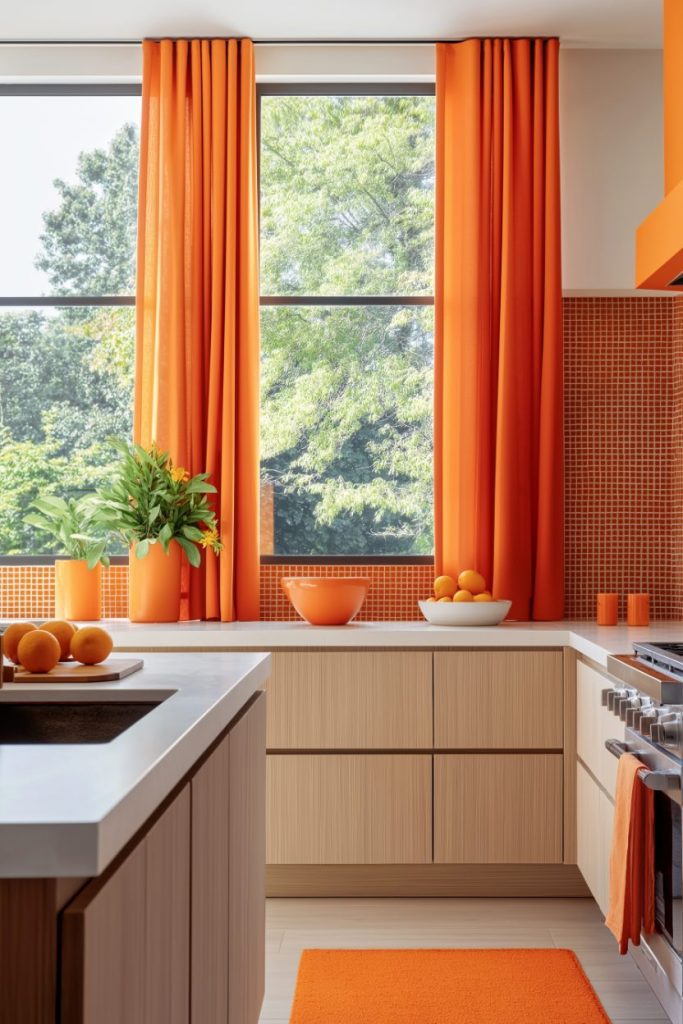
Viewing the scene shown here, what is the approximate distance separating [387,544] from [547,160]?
1.57 metres

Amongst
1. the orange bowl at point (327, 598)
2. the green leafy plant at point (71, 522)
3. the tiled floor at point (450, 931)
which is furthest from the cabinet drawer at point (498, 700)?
the green leafy plant at point (71, 522)

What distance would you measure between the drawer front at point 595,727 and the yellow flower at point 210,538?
1353 mm

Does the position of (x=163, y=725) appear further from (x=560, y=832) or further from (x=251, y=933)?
(x=560, y=832)

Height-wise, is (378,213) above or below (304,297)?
above

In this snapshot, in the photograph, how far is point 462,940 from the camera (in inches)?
115

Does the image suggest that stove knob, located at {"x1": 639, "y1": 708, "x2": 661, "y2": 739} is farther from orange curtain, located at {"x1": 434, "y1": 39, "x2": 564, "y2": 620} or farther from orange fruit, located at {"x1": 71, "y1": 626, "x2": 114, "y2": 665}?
orange curtain, located at {"x1": 434, "y1": 39, "x2": 564, "y2": 620}

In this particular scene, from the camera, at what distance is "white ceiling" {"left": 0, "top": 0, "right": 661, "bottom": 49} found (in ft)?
11.7

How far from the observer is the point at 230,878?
1.68 m

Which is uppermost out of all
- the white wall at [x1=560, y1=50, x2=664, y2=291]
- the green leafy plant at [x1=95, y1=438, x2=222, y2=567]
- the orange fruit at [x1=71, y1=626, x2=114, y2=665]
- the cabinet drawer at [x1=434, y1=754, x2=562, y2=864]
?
the white wall at [x1=560, y1=50, x2=664, y2=291]

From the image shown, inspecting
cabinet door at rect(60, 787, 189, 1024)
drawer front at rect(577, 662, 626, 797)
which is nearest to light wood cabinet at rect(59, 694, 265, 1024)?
cabinet door at rect(60, 787, 189, 1024)

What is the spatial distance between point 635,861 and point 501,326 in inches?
83.1

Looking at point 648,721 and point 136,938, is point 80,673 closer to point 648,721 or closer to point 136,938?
point 136,938

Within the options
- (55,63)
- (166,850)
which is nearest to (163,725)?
(166,850)

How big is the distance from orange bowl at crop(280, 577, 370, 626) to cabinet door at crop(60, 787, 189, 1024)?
217 centimetres
